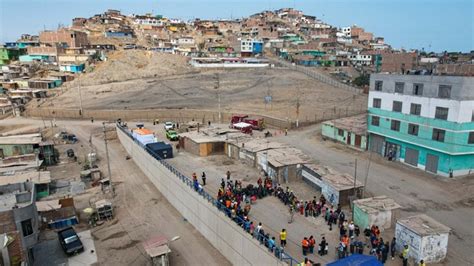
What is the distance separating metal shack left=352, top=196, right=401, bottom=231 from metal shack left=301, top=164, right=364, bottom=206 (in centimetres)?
210

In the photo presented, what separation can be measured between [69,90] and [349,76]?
64205 millimetres

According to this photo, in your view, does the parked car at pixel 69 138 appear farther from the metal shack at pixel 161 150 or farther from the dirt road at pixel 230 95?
the metal shack at pixel 161 150

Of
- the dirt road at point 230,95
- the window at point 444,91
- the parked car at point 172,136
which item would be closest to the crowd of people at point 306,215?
the window at point 444,91

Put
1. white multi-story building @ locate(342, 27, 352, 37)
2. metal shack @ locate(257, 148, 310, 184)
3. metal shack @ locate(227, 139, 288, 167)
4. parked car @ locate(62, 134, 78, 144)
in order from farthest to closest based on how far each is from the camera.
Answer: white multi-story building @ locate(342, 27, 352, 37), parked car @ locate(62, 134, 78, 144), metal shack @ locate(227, 139, 288, 167), metal shack @ locate(257, 148, 310, 184)

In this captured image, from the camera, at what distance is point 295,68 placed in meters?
87.2

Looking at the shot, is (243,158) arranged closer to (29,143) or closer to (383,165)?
(383,165)

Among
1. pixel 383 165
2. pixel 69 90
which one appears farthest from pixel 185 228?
pixel 69 90

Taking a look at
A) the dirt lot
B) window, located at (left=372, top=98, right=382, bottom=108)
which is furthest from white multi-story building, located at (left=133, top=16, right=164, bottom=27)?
window, located at (left=372, top=98, right=382, bottom=108)

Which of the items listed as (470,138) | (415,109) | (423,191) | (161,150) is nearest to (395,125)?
(415,109)

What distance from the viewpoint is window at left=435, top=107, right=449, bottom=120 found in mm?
26453

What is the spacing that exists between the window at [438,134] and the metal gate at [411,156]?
2179 millimetres

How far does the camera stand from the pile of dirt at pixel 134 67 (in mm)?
80188

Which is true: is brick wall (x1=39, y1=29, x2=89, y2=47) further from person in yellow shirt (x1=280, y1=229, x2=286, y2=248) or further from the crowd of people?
person in yellow shirt (x1=280, y1=229, x2=286, y2=248)

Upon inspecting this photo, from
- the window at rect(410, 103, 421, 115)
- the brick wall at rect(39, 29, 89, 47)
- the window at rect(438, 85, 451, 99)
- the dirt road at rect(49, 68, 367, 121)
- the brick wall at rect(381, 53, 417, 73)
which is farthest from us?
the brick wall at rect(39, 29, 89, 47)
